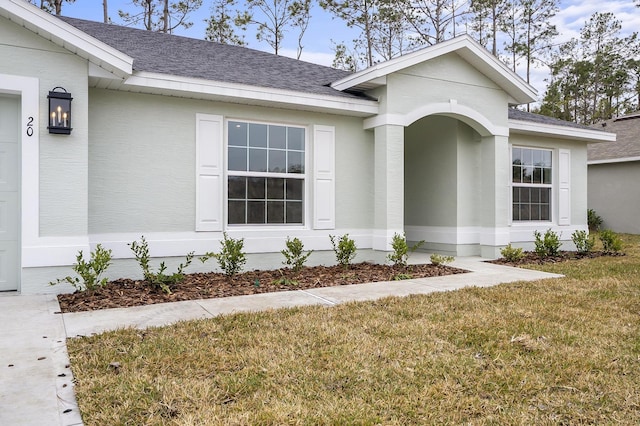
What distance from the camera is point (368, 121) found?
8.66 meters

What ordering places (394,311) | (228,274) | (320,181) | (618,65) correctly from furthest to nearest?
(618,65) → (320,181) → (228,274) → (394,311)

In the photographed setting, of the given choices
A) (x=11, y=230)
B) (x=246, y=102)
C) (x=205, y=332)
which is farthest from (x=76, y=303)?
(x=246, y=102)

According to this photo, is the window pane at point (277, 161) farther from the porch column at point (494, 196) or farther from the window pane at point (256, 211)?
the porch column at point (494, 196)

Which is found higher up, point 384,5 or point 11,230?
point 384,5

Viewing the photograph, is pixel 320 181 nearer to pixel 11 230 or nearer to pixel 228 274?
pixel 228 274

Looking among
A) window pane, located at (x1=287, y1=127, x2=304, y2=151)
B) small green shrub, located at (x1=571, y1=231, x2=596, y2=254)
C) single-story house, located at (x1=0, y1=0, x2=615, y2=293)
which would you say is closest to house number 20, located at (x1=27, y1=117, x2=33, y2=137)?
single-story house, located at (x1=0, y1=0, x2=615, y2=293)

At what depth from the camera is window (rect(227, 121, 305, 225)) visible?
7.62 metres

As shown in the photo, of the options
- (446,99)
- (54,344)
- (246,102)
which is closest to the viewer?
(54,344)

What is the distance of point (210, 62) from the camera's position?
8.59 m

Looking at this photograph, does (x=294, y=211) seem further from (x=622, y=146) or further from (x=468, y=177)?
(x=622, y=146)

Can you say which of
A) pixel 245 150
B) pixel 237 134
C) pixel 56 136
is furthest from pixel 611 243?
pixel 56 136

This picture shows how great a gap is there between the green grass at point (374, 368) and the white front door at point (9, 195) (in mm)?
2737

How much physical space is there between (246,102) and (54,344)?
15.7 feet

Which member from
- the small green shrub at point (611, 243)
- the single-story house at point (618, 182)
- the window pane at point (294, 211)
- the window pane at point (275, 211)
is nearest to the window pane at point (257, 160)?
the window pane at point (275, 211)
